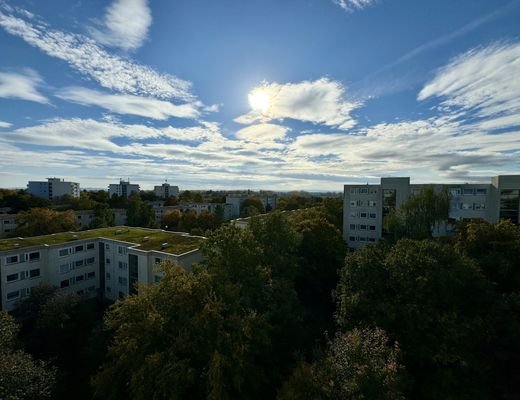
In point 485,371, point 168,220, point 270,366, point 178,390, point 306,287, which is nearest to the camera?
point 178,390

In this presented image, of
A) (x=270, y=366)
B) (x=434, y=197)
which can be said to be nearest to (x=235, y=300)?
(x=270, y=366)

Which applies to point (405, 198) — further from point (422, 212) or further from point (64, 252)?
point (64, 252)

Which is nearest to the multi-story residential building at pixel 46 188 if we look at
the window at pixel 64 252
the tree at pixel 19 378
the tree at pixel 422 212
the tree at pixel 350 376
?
the window at pixel 64 252

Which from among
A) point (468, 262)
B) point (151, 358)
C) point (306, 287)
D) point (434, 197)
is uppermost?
point (434, 197)

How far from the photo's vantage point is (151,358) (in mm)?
13227

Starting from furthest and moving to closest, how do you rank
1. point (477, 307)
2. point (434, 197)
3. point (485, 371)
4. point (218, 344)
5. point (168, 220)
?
point (168, 220), point (434, 197), point (477, 307), point (485, 371), point (218, 344)

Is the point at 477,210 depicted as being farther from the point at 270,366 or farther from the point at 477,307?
the point at 270,366

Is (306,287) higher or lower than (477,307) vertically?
lower

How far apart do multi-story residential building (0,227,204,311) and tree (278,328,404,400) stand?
16.4 m

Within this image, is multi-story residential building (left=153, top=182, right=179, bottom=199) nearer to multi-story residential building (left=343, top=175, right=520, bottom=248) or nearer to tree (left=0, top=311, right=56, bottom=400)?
multi-story residential building (left=343, top=175, right=520, bottom=248)

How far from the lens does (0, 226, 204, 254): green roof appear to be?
2873 centimetres

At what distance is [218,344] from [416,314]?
11484 millimetres

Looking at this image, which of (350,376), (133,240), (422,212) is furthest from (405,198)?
(133,240)

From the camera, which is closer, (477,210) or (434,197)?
(434,197)
